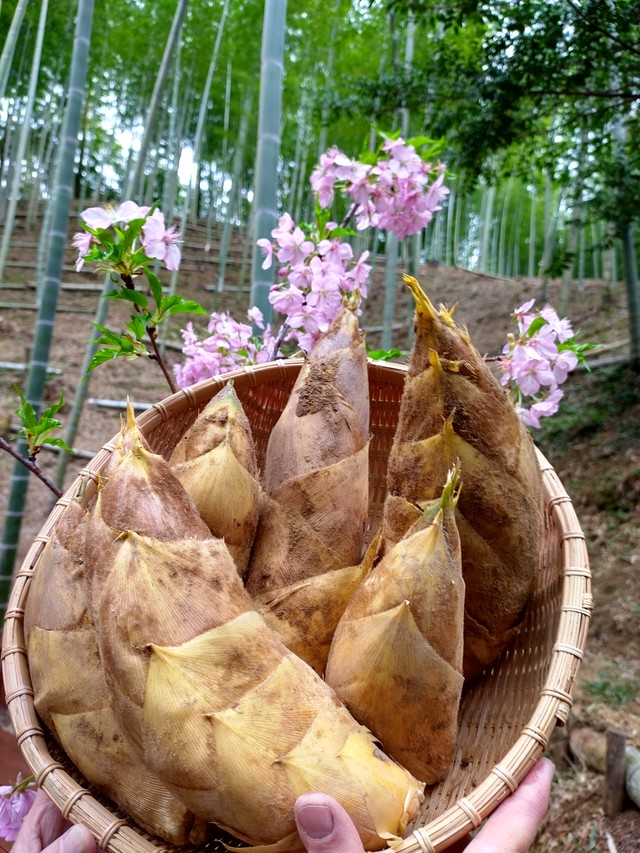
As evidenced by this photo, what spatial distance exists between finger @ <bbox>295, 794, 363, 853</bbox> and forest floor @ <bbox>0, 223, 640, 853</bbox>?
880 millimetres

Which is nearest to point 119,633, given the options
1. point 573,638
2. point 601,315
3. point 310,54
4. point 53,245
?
A: point 573,638

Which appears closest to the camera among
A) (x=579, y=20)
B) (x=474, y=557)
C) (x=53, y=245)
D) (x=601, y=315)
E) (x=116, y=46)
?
(x=474, y=557)

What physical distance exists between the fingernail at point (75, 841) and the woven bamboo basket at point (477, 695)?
0.03 ft

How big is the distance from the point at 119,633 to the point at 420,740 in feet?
1.19

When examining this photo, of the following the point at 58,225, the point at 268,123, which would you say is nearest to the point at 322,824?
the point at 268,123

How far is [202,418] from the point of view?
92 cm

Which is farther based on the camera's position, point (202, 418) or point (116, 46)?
point (116, 46)

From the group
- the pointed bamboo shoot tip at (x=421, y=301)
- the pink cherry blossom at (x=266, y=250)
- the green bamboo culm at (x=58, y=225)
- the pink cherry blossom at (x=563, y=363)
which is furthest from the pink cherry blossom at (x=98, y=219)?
A: the green bamboo culm at (x=58, y=225)

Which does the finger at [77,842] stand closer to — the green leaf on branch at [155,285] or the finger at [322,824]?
the finger at [322,824]

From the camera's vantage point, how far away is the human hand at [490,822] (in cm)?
51

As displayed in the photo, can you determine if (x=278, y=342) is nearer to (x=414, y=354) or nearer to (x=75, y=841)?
(x=414, y=354)

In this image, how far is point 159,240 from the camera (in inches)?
39.0

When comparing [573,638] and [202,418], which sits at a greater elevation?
[202,418]

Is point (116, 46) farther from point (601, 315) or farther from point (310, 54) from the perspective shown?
point (601, 315)
